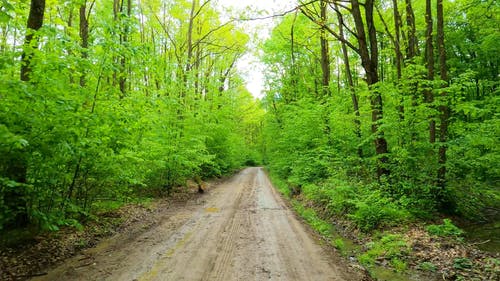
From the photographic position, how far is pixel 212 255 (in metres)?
5.79

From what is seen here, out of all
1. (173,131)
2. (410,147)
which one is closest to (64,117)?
(173,131)

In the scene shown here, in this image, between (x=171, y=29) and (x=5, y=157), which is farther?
(x=171, y=29)

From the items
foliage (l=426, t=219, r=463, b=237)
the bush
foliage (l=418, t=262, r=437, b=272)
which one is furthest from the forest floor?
foliage (l=426, t=219, r=463, b=237)

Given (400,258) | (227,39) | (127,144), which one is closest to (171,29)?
(227,39)

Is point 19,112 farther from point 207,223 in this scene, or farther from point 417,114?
point 417,114

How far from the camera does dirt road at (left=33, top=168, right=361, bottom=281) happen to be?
4883 millimetres

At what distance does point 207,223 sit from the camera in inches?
336

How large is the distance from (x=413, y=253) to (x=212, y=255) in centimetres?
403

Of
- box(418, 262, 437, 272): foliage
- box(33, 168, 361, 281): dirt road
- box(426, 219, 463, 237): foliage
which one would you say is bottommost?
box(418, 262, 437, 272): foliage

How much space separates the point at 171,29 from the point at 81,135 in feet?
64.2

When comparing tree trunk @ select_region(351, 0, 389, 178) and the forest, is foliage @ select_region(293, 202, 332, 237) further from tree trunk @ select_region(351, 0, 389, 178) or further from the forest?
tree trunk @ select_region(351, 0, 389, 178)

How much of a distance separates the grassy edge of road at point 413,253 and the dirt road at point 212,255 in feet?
2.18

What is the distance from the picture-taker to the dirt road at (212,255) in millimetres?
4883

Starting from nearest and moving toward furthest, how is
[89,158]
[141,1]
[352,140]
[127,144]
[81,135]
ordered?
[81,135] → [89,158] → [127,144] → [352,140] → [141,1]
